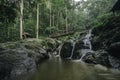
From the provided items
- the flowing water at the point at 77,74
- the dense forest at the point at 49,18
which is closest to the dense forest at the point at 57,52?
the flowing water at the point at 77,74

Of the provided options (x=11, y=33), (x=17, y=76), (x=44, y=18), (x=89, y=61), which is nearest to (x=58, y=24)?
(x=44, y=18)

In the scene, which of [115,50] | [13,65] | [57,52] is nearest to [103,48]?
[115,50]

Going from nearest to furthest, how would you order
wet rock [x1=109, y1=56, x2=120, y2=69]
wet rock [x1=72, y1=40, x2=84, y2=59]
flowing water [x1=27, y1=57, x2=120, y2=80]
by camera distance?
flowing water [x1=27, y1=57, x2=120, y2=80]
wet rock [x1=109, y1=56, x2=120, y2=69]
wet rock [x1=72, y1=40, x2=84, y2=59]

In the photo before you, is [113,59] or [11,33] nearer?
[113,59]

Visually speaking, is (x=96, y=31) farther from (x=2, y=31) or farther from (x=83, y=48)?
(x=2, y=31)

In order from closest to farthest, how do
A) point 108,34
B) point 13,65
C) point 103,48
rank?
point 13,65, point 103,48, point 108,34

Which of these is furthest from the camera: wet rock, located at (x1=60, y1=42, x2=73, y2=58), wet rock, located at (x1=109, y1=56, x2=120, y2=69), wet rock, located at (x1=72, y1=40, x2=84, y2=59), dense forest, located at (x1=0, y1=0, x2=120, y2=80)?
wet rock, located at (x1=60, y1=42, x2=73, y2=58)

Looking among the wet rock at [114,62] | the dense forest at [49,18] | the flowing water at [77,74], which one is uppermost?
the dense forest at [49,18]

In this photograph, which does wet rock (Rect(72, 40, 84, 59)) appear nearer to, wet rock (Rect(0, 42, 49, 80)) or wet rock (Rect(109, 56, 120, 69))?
wet rock (Rect(109, 56, 120, 69))

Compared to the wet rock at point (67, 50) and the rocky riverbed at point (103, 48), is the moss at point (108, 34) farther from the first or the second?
the wet rock at point (67, 50)

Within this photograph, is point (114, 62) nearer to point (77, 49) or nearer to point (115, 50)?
point (115, 50)

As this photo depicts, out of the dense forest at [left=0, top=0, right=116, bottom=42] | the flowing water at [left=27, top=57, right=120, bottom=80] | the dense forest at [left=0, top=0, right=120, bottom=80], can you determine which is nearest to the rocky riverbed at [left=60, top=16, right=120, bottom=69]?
the dense forest at [left=0, top=0, right=120, bottom=80]

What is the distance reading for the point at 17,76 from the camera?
8.85 m

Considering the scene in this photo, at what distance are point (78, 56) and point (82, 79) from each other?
9705mm
